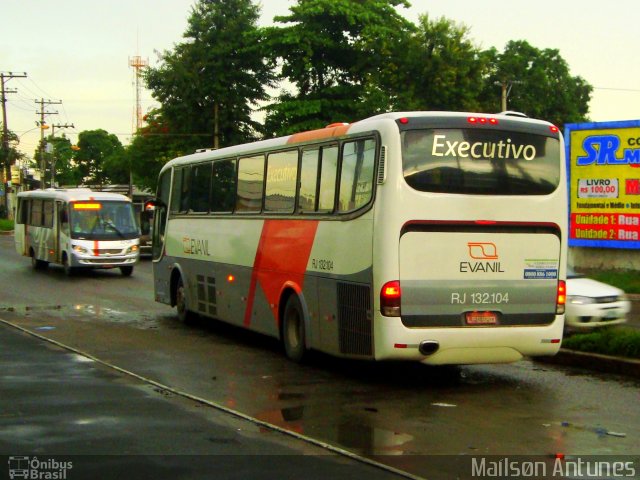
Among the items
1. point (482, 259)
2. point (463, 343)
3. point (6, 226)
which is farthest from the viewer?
point (6, 226)

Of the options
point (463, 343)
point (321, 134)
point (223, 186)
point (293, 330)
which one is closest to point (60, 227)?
point (223, 186)

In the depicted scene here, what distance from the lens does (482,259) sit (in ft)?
37.8

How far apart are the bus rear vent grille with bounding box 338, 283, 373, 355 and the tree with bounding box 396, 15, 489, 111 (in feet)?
129

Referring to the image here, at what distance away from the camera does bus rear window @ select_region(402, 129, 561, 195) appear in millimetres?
11328

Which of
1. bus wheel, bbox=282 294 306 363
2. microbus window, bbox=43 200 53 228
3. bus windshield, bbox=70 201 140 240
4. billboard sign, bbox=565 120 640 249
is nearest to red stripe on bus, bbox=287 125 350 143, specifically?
bus wheel, bbox=282 294 306 363

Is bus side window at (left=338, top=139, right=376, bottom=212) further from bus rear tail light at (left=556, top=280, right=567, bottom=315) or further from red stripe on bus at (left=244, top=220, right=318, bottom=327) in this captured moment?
bus rear tail light at (left=556, top=280, right=567, bottom=315)

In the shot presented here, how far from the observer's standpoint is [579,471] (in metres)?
7.60

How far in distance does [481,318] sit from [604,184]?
17.9m

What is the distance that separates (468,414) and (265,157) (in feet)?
19.9

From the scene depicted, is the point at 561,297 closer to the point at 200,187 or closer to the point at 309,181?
the point at 309,181

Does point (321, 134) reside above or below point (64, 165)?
below

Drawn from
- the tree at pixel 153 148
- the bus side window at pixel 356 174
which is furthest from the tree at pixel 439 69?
the bus side window at pixel 356 174

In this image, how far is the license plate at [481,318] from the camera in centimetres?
1142

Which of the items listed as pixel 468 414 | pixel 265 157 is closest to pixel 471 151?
pixel 468 414
